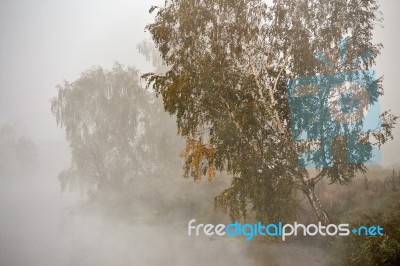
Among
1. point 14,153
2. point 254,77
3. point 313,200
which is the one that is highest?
point 14,153

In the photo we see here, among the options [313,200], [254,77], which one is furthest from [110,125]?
[313,200]

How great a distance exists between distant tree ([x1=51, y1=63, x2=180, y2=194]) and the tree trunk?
18.7 metres

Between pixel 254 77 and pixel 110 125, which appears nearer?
pixel 254 77

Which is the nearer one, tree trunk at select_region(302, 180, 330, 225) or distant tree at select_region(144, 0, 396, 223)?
distant tree at select_region(144, 0, 396, 223)

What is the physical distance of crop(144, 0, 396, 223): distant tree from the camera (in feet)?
28.0

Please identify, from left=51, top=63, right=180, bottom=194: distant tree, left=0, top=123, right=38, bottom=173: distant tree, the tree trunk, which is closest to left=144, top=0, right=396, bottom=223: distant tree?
the tree trunk

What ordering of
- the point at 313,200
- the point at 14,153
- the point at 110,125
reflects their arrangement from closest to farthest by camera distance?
the point at 313,200, the point at 110,125, the point at 14,153

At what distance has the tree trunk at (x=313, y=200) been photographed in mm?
8930

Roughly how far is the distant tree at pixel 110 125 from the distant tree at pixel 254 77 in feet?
57.8

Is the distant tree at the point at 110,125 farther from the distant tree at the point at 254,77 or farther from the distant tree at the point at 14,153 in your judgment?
the distant tree at the point at 14,153

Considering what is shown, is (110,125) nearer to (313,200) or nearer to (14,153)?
(313,200)

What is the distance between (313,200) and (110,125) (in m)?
22.1

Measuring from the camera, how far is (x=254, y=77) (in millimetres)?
9148

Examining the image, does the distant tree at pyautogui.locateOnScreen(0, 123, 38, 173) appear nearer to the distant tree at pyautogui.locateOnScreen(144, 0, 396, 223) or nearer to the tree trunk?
the distant tree at pyautogui.locateOnScreen(144, 0, 396, 223)
